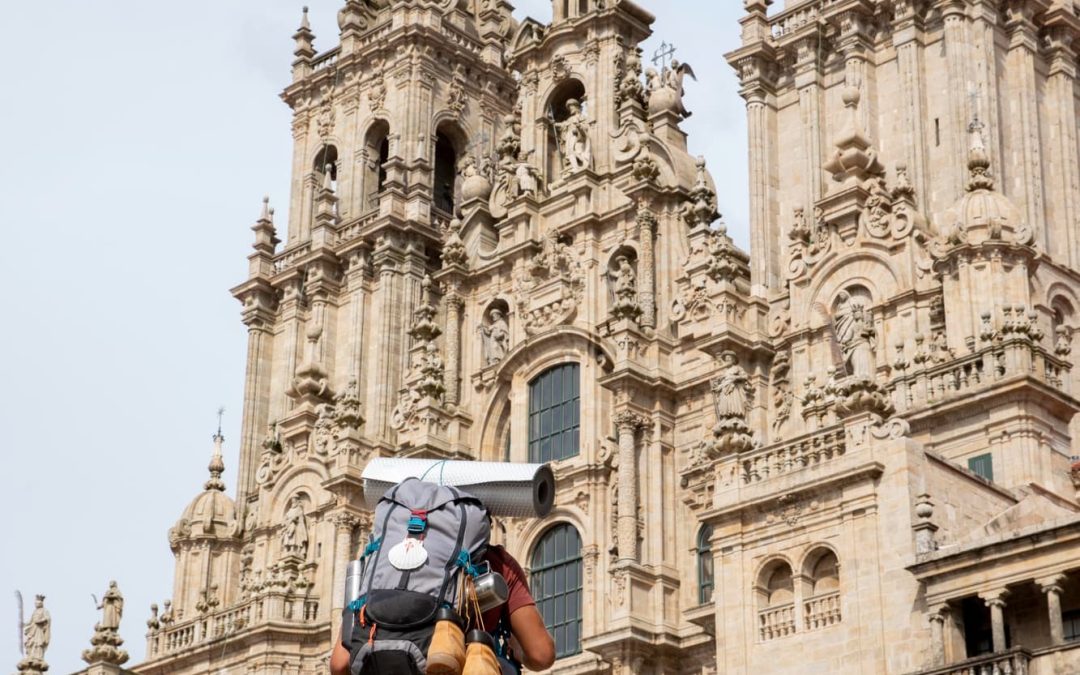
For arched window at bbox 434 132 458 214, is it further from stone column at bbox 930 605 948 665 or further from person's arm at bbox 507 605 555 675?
person's arm at bbox 507 605 555 675

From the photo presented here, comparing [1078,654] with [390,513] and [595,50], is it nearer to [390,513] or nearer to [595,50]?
[390,513]

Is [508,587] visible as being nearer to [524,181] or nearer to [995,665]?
[995,665]

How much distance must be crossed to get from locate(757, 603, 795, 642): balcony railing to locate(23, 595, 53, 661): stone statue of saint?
23.4 metres

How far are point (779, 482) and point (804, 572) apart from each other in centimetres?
149

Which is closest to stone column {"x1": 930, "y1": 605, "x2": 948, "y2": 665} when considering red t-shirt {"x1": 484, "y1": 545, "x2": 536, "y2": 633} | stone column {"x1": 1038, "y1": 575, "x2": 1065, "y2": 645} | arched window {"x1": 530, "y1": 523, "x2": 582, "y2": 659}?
stone column {"x1": 1038, "y1": 575, "x2": 1065, "y2": 645}

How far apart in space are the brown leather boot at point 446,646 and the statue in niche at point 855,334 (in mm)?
18410

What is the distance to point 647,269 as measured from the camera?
1578 inches

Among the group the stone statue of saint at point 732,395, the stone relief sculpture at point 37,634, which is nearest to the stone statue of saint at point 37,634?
the stone relief sculpture at point 37,634

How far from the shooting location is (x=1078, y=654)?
24.4 meters

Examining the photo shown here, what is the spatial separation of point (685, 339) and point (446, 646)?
1087 inches

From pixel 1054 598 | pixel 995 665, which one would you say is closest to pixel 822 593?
pixel 995 665

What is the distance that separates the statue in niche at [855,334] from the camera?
Result: 101 feet

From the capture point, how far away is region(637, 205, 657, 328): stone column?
1569 inches

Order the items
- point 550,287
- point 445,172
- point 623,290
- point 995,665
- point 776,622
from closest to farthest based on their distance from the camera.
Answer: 1. point 995,665
2. point 776,622
3. point 623,290
4. point 550,287
5. point 445,172
